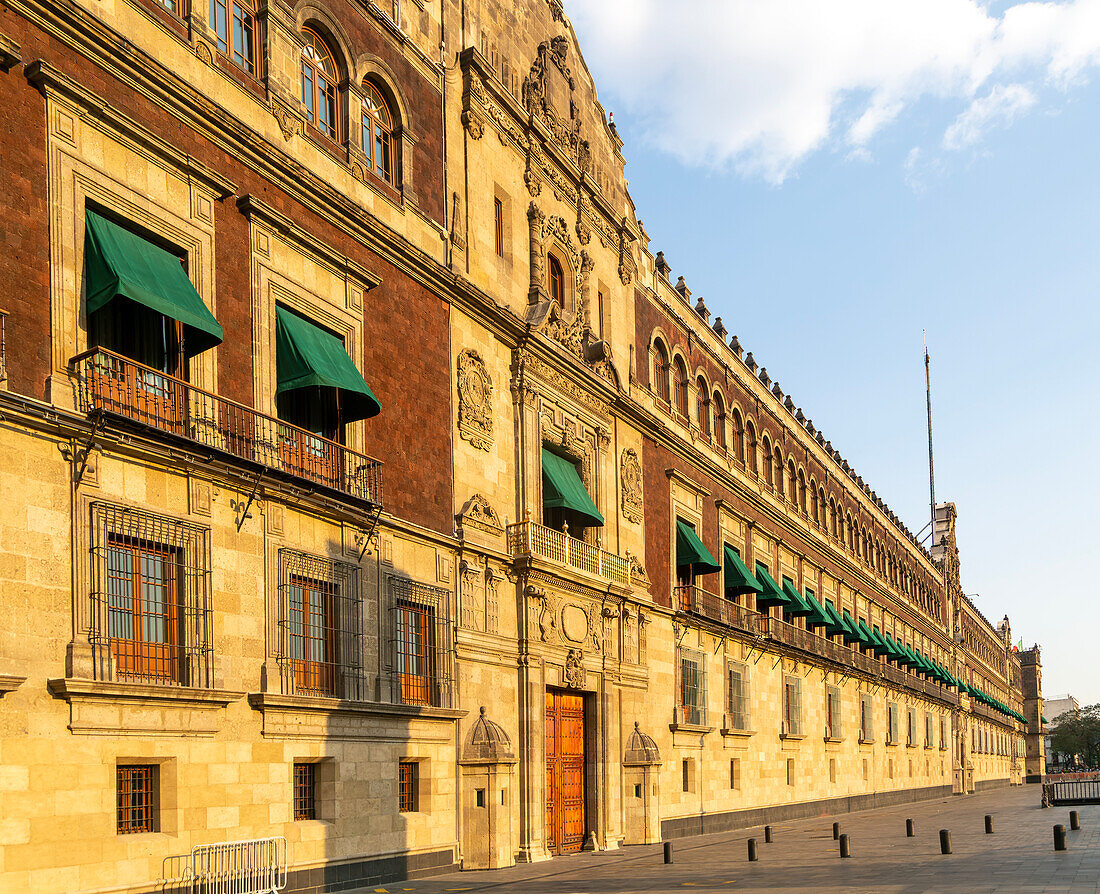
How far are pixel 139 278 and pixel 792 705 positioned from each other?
34.9 m

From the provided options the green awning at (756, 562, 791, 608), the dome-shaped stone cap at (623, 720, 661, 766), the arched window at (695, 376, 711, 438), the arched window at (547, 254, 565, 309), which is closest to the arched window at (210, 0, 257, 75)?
the arched window at (547, 254, 565, 309)

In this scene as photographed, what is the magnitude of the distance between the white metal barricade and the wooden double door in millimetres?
10740

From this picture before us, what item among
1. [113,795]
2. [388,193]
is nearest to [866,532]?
[388,193]

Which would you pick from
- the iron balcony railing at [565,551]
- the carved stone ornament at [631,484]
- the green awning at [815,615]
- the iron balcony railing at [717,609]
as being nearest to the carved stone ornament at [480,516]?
the iron balcony railing at [565,551]

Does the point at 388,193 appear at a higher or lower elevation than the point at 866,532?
higher

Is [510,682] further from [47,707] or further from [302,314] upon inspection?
[47,707]

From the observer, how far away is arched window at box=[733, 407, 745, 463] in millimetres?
45125

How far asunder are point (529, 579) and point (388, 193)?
28.6 feet

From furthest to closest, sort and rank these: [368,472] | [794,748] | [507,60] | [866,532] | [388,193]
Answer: [866,532] → [794,748] → [507,60] → [388,193] → [368,472]

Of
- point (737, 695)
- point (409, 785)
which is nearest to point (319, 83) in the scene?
point (409, 785)

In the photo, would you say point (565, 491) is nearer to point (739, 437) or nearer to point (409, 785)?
point (409, 785)

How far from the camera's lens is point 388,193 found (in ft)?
77.2

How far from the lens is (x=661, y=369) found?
38.1 m

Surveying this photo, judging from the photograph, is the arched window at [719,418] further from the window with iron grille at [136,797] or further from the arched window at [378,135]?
the window with iron grille at [136,797]
